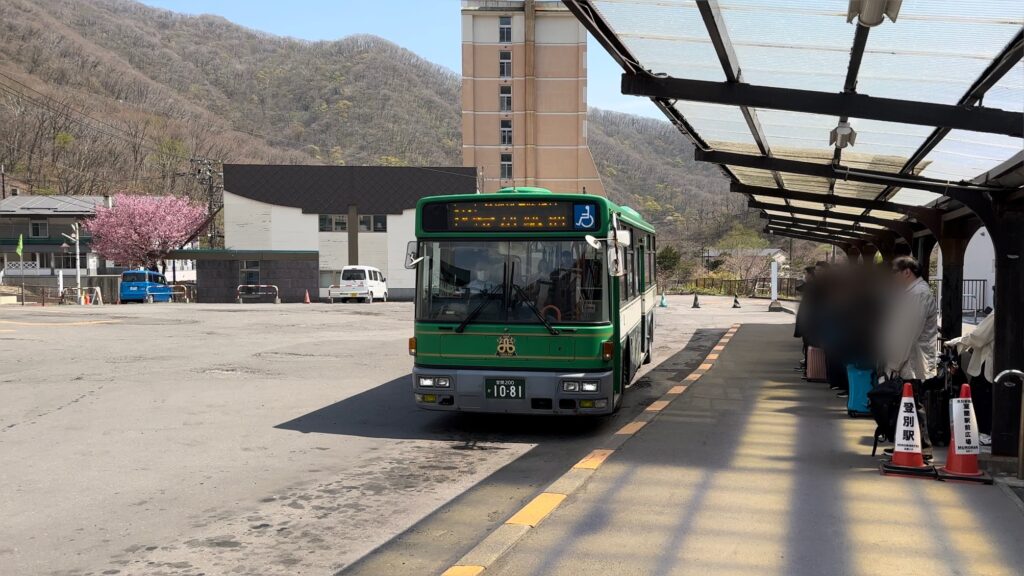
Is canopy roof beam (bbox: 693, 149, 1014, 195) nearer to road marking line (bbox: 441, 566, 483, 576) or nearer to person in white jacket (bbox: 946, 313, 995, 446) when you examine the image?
person in white jacket (bbox: 946, 313, 995, 446)

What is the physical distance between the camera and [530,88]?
79562mm

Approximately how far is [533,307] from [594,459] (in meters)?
1.88

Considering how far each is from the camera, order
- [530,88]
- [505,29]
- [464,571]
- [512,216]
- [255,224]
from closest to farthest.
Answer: [464,571], [512,216], [255,224], [530,88], [505,29]

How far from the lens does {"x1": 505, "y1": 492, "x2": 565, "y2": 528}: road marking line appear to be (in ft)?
18.2

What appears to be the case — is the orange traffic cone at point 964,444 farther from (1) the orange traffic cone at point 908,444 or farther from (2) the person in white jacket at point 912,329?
(2) the person in white jacket at point 912,329

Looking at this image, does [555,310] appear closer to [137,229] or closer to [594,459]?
[594,459]

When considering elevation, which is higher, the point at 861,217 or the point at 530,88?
the point at 530,88

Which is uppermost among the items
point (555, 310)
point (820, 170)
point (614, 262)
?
point (820, 170)

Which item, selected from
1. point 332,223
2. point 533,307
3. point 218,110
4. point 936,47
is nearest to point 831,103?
point 936,47

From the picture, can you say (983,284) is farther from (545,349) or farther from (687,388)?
(545,349)

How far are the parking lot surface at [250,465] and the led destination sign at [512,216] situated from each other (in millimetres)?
2251

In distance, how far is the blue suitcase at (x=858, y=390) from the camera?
9617mm

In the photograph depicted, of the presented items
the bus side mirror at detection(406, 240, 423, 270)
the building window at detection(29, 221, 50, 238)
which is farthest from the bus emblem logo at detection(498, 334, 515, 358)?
the building window at detection(29, 221, 50, 238)

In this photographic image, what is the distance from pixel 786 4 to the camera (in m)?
5.83
